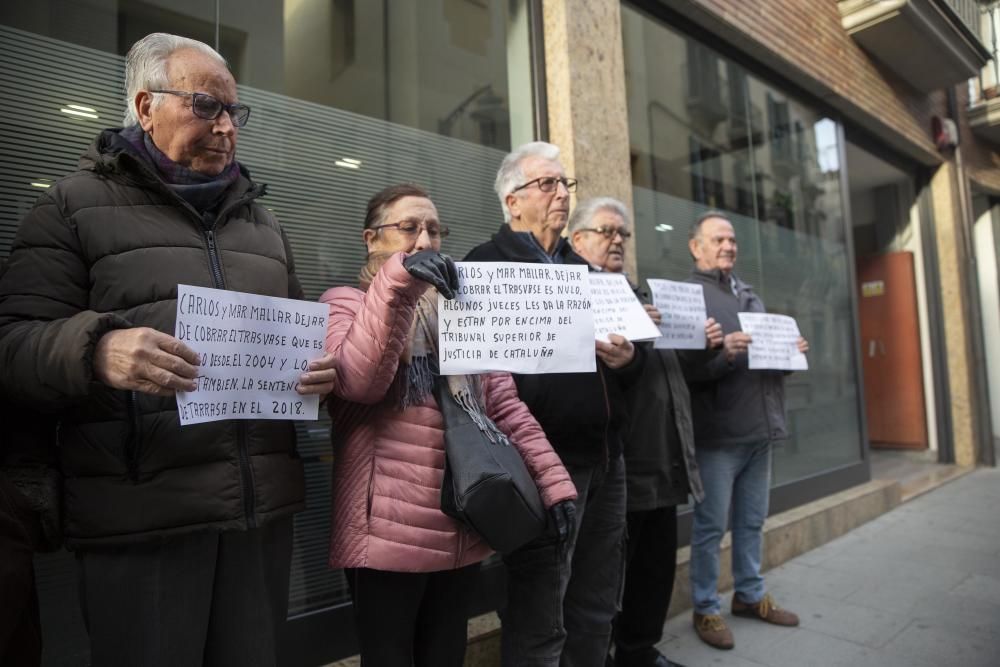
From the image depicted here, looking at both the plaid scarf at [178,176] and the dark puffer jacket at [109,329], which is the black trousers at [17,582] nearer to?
the dark puffer jacket at [109,329]

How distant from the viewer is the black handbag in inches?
62.9

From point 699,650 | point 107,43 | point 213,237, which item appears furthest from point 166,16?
point 699,650

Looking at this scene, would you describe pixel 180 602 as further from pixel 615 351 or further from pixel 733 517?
pixel 733 517

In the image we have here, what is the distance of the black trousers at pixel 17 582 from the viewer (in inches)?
45.9

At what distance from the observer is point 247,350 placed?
1433 millimetres

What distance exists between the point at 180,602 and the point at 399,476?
1.83 ft

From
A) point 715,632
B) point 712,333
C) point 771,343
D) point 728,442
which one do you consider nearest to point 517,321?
point 712,333

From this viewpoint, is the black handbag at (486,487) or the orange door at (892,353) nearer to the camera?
the black handbag at (486,487)

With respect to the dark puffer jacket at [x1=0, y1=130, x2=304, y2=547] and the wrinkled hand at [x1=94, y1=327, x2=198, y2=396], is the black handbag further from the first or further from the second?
the wrinkled hand at [x1=94, y1=327, x2=198, y2=396]

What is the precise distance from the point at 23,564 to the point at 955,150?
10.1 meters

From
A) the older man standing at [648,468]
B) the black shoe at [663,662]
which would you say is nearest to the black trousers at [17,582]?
the older man standing at [648,468]

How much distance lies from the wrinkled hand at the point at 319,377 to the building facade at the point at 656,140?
115 centimetres

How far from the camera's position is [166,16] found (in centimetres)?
247

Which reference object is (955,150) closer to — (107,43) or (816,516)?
(816,516)
